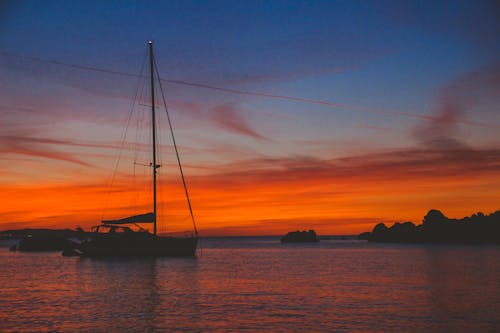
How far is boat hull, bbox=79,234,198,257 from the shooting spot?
55500mm

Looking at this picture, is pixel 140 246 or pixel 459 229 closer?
pixel 140 246

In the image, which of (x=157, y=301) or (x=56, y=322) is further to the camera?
(x=157, y=301)

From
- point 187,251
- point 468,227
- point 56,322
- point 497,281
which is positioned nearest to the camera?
point 56,322

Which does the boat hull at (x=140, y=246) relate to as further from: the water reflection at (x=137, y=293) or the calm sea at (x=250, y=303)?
the calm sea at (x=250, y=303)

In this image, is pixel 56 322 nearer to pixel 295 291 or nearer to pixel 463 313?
pixel 295 291

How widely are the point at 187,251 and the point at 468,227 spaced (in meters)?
125

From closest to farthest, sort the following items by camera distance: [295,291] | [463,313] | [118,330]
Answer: [118,330]
[463,313]
[295,291]

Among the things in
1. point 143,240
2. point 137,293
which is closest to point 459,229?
point 143,240

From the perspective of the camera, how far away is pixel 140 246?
5606 cm

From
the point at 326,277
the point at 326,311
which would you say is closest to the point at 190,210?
the point at 326,277

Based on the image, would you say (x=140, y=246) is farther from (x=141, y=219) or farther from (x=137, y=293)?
(x=137, y=293)

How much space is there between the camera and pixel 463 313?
25125 mm

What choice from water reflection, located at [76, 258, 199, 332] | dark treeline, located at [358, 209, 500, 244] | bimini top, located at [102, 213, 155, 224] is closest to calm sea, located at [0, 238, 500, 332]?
water reflection, located at [76, 258, 199, 332]

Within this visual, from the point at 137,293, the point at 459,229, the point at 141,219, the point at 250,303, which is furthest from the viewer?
the point at 459,229
